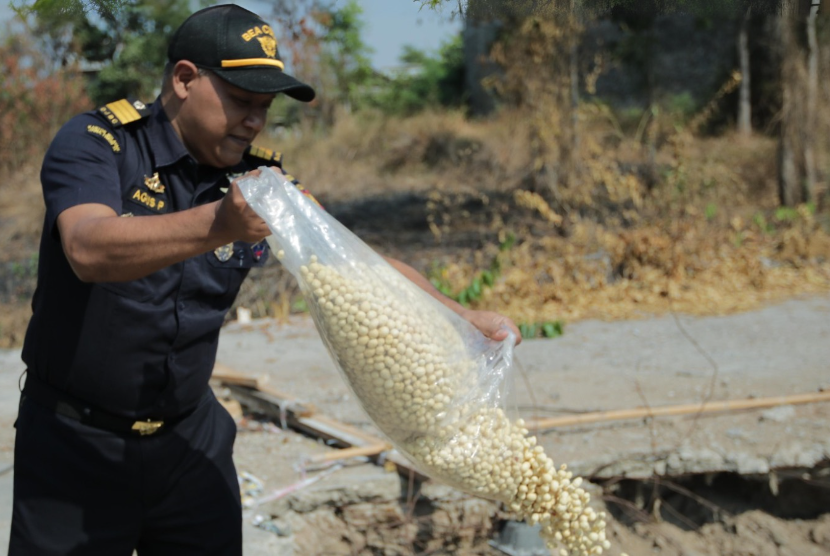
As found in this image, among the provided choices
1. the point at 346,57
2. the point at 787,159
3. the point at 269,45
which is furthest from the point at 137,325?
A: the point at 346,57

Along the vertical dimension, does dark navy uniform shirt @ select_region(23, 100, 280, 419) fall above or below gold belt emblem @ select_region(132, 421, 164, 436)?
above

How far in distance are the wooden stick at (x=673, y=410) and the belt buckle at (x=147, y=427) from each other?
7.69 feet

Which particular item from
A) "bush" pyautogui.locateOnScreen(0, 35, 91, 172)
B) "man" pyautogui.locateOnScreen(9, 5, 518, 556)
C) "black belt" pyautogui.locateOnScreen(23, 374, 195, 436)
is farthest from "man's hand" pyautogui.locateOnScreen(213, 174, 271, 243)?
"bush" pyautogui.locateOnScreen(0, 35, 91, 172)

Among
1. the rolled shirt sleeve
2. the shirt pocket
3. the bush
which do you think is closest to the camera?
the rolled shirt sleeve

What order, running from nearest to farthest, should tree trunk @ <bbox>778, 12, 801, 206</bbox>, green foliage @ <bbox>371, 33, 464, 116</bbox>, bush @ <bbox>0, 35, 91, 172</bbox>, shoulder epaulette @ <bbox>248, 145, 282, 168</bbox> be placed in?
shoulder epaulette @ <bbox>248, 145, 282, 168</bbox> → tree trunk @ <bbox>778, 12, 801, 206</bbox> → bush @ <bbox>0, 35, 91, 172</bbox> → green foliage @ <bbox>371, 33, 464, 116</bbox>

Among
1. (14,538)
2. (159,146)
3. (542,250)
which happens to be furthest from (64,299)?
(542,250)

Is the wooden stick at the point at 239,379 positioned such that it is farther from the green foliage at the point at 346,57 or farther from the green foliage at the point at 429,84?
the green foliage at the point at 429,84

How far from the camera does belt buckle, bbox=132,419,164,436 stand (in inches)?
77.1

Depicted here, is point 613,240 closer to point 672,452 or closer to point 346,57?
point 672,452

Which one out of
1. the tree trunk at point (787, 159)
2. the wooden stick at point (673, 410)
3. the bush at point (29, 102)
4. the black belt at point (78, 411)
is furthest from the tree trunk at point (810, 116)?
the bush at point (29, 102)

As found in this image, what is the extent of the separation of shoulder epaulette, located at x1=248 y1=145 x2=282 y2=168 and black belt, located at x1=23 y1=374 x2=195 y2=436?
30.1 inches

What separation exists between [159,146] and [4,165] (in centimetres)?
1296

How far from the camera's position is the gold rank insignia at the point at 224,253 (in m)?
2.04

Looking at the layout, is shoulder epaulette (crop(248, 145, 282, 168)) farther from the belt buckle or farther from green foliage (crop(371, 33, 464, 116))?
green foliage (crop(371, 33, 464, 116))
